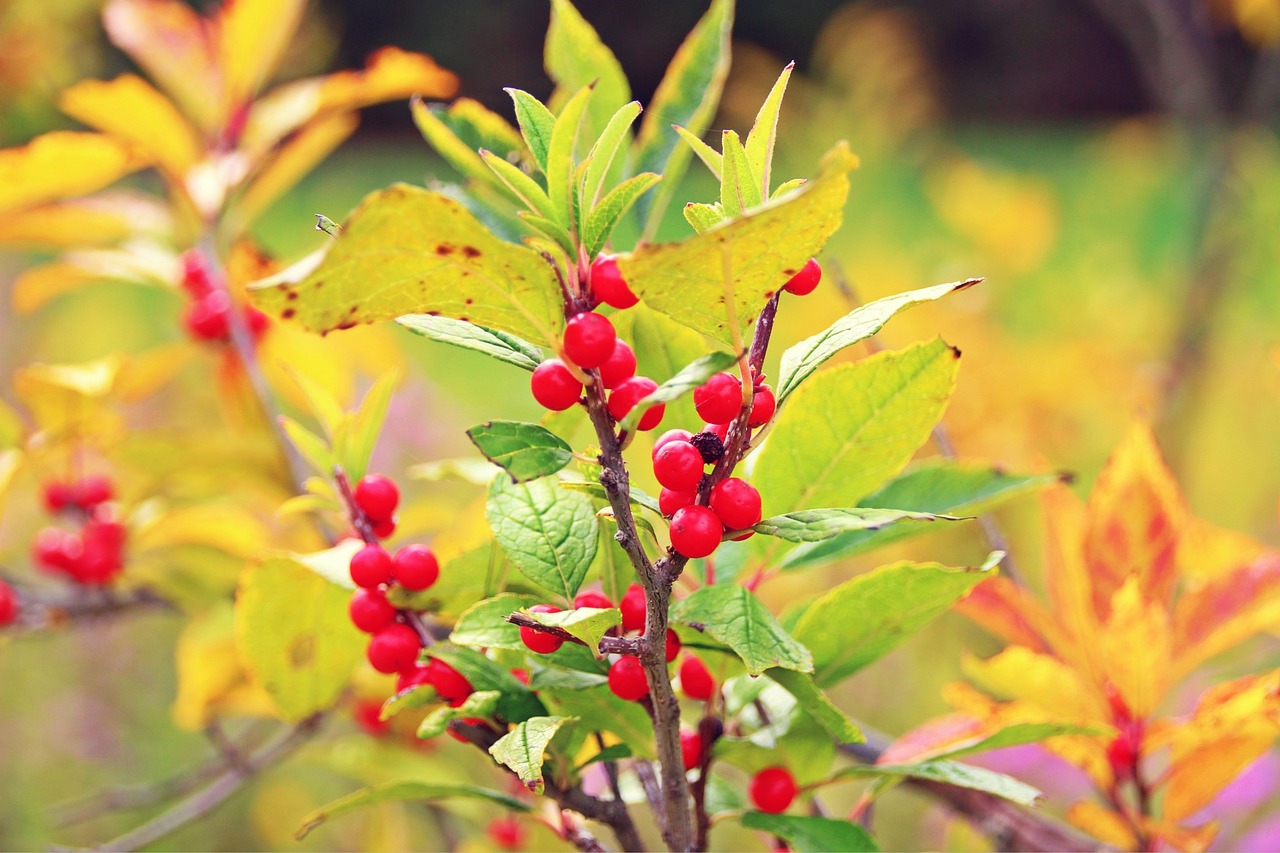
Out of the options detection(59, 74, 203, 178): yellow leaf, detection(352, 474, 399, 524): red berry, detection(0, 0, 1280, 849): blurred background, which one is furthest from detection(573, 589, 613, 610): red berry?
detection(59, 74, 203, 178): yellow leaf

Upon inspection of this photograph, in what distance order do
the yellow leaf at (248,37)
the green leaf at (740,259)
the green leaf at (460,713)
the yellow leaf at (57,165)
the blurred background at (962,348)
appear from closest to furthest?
1. the green leaf at (740,259)
2. the green leaf at (460,713)
3. the yellow leaf at (57,165)
4. the yellow leaf at (248,37)
5. the blurred background at (962,348)

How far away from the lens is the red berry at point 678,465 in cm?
29

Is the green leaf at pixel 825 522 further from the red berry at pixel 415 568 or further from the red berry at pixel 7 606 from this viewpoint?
the red berry at pixel 7 606

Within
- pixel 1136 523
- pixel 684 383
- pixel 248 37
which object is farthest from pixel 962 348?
pixel 684 383

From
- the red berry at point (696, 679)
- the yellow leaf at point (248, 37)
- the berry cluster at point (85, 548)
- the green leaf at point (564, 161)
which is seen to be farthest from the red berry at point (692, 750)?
the yellow leaf at point (248, 37)

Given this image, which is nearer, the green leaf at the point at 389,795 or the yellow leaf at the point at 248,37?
the green leaf at the point at 389,795

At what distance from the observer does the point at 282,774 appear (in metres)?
1.51

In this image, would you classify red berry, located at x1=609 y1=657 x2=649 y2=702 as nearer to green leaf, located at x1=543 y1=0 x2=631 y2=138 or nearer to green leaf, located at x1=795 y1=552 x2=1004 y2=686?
green leaf, located at x1=795 y1=552 x2=1004 y2=686

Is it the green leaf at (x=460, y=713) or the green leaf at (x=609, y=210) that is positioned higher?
the green leaf at (x=609, y=210)

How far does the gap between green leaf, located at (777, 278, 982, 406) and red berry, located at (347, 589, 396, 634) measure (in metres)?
0.19

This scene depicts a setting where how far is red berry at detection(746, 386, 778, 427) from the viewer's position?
0.99 ft

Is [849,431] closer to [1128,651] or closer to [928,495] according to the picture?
[928,495]

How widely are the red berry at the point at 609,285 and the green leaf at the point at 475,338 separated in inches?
1.2

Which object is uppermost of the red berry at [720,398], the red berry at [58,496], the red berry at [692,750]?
the red berry at [720,398]
